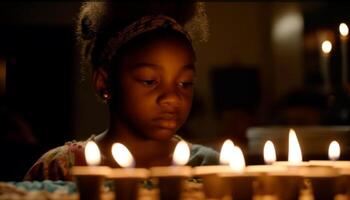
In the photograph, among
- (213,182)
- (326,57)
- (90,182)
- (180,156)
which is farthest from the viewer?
(326,57)

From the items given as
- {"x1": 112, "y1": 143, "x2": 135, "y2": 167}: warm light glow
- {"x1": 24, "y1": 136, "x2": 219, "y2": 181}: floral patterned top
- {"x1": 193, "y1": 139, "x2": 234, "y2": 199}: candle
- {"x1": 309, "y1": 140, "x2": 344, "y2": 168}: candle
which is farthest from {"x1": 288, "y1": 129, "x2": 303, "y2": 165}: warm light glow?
{"x1": 24, "y1": 136, "x2": 219, "y2": 181}: floral patterned top

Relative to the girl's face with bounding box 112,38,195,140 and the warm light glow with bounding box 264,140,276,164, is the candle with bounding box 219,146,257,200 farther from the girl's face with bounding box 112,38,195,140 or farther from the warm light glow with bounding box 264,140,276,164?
the girl's face with bounding box 112,38,195,140

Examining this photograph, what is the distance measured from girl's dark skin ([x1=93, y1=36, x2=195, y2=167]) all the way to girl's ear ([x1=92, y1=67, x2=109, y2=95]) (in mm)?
68

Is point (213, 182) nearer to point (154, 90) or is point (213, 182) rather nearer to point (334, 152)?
point (334, 152)

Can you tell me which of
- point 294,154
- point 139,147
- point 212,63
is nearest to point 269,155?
point 294,154

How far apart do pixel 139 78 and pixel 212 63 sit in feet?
24.5

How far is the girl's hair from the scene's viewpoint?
258 centimetres

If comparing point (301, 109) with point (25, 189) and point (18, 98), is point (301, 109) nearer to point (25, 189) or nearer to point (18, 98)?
point (25, 189)

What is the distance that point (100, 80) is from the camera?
8.43 feet

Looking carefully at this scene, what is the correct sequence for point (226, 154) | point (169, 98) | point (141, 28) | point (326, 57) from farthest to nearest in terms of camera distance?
point (326, 57) → point (141, 28) → point (169, 98) → point (226, 154)

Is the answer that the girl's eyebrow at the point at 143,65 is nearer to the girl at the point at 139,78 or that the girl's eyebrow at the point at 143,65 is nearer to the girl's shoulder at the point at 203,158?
the girl at the point at 139,78

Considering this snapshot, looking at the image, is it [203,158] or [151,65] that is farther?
[203,158]

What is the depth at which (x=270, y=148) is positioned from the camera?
6.11 feet

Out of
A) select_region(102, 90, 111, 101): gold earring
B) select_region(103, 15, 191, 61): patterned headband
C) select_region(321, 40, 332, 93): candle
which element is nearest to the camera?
select_region(103, 15, 191, 61): patterned headband
